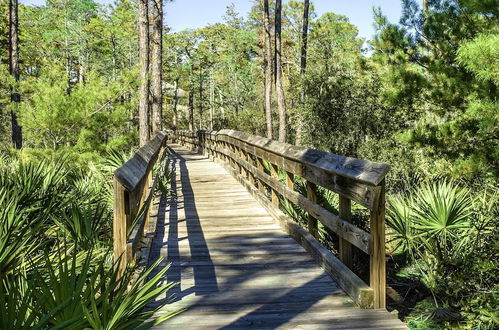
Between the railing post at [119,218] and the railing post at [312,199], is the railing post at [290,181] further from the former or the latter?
the railing post at [119,218]

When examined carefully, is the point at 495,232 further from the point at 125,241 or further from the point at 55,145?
the point at 55,145

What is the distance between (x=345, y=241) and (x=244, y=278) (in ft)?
3.29

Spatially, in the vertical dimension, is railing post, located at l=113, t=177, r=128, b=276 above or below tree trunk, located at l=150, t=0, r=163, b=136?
below

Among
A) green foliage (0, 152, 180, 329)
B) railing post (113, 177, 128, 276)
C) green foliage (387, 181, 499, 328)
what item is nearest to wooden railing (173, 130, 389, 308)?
green foliage (387, 181, 499, 328)

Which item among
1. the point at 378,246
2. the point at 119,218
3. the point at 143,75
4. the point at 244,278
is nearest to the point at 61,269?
the point at 119,218

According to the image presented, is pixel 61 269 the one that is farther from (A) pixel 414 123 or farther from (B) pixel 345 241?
(A) pixel 414 123

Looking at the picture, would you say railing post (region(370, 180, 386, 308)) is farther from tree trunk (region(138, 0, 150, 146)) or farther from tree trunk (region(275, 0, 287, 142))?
tree trunk (region(275, 0, 287, 142))

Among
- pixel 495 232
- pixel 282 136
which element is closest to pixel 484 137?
pixel 495 232

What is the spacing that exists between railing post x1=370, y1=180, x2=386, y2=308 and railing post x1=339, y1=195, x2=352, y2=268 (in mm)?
668

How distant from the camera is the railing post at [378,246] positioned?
11.4ft

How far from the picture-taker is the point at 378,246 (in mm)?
3516

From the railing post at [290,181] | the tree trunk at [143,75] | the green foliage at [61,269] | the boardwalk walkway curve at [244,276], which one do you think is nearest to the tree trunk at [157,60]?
the tree trunk at [143,75]

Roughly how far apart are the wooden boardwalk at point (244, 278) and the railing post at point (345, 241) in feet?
0.76

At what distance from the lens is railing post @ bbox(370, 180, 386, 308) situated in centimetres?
348
